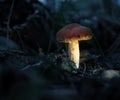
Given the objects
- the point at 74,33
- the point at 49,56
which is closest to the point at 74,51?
the point at 49,56

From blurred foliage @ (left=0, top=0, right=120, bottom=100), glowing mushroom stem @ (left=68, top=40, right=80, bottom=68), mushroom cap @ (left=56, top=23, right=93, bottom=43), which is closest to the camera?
blurred foliage @ (left=0, top=0, right=120, bottom=100)

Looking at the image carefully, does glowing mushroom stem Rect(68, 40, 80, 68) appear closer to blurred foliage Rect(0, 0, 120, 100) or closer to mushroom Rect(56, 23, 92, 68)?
blurred foliage Rect(0, 0, 120, 100)

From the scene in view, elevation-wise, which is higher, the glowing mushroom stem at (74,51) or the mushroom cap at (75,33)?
the mushroom cap at (75,33)

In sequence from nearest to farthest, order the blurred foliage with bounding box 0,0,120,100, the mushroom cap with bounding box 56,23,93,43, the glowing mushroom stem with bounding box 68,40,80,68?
the blurred foliage with bounding box 0,0,120,100 < the mushroom cap with bounding box 56,23,93,43 < the glowing mushroom stem with bounding box 68,40,80,68

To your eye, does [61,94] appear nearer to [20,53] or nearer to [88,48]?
[20,53]

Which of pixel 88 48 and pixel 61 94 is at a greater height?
pixel 88 48

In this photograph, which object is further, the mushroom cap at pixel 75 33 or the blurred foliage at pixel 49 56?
the mushroom cap at pixel 75 33

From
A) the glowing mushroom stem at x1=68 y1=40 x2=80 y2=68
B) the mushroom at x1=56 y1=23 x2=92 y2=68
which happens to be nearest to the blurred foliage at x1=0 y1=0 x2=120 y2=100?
the glowing mushroom stem at x1=68 y1=40 x2=80 y2=68

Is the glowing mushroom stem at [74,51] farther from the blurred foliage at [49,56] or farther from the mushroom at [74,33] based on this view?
the mushroom at [74,33]

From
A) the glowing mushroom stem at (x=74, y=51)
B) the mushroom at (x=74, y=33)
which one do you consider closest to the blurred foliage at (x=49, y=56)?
the glowing mushroom stem at (x=74, y=51)

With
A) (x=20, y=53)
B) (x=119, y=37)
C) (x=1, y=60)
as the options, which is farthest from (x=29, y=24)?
(x=1, y=60)

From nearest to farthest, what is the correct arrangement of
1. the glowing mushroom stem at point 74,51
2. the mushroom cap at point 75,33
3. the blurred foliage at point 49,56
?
the blurred foliage at point 49,56
the mushroom cap at point 75,33
the glowing mushroom stem at point 74,51
